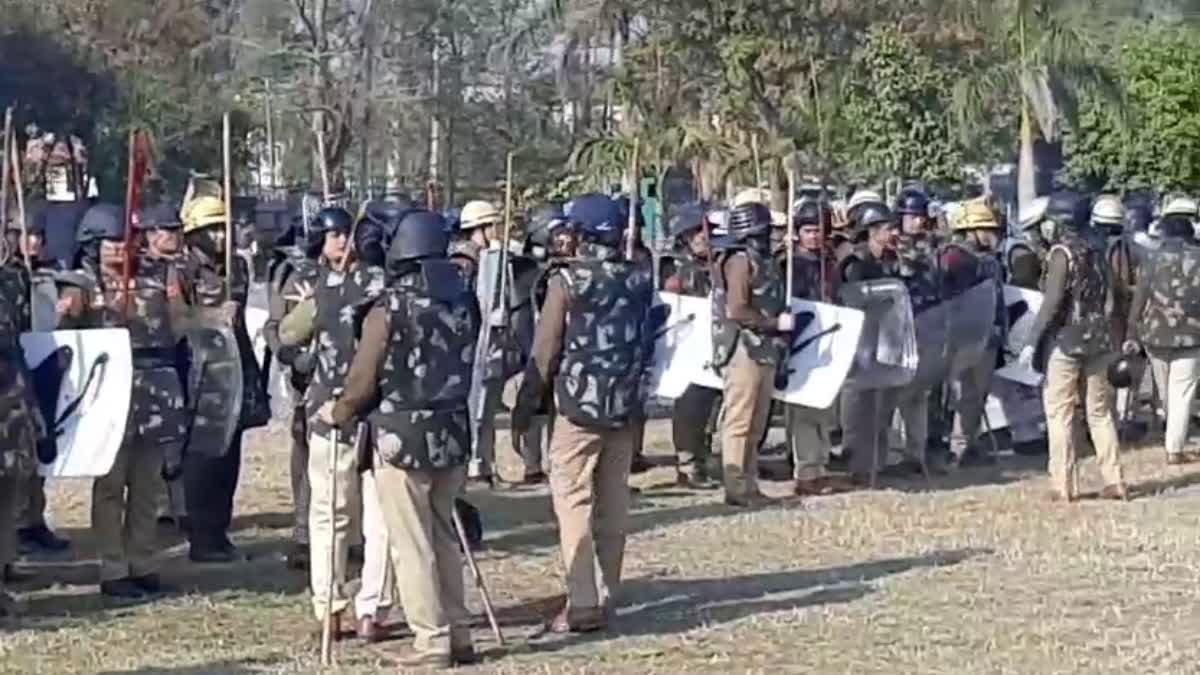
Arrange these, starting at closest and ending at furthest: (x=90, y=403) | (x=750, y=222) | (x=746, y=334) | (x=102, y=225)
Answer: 1. (x=90, y=403)
2. (x=102, y=225)
3. (x=750, y=222)
4. (x=746, y=334)

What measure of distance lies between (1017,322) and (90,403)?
25.6ft

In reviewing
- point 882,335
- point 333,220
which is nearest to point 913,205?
point 882,335

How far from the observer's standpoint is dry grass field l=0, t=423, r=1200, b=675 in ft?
32.3

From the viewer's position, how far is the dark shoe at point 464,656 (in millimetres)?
9609

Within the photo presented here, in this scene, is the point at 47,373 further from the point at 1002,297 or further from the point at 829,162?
the point at 829,162

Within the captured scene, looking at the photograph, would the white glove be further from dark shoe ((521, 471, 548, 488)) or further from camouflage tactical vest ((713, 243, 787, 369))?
dark shoe ((521, 471, 548, 488))

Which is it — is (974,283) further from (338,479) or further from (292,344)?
(338,479)

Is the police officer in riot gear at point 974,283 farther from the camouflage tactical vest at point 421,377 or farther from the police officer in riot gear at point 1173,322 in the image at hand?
the camouflage tactical vest at point 421,377

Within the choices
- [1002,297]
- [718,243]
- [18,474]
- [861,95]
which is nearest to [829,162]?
[861,95]

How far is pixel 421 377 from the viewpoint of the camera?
9242 millimetres

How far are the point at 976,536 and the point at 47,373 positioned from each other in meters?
5.21

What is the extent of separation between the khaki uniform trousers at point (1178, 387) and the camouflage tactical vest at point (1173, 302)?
12 cm

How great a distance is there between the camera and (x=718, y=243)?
14297 millimetres

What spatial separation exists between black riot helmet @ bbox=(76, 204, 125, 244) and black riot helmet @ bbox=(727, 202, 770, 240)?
3.77 metres
